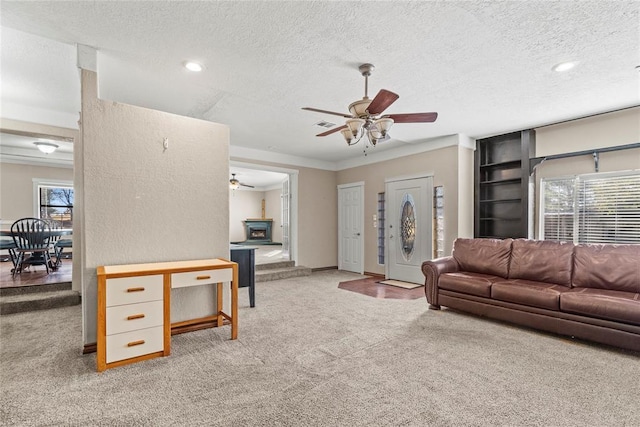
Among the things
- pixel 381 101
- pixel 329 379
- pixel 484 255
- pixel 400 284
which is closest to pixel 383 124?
pixel 381 101

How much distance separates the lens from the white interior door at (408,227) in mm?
5762

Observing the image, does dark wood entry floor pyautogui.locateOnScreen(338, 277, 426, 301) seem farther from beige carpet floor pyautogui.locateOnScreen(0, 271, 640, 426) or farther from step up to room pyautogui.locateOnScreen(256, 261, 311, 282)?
beige carpet floor pyautogui.locateOnScreen(0, 271, 640, 426)

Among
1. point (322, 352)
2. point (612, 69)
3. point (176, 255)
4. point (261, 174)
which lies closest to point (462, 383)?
point (322, 352)

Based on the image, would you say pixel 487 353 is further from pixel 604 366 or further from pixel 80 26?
pixel 80 26

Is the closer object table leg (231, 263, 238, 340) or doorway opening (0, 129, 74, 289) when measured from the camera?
table leg (231, 263, 238, 340)

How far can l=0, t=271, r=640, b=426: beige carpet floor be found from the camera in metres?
1.88

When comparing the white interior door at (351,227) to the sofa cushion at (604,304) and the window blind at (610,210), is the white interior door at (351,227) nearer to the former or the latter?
the window blind at (610,210)

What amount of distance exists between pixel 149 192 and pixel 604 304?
4.46 meters

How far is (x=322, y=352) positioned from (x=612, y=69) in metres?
3.90

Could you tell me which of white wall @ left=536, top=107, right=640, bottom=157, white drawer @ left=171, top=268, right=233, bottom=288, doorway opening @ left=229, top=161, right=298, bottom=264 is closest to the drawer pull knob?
white drawer @ left=171, top=268, right=233, bottom=288

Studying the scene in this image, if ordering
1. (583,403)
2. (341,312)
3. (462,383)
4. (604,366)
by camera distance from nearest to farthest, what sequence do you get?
(583,403) < (462,383) < (604,366) < (341,312)

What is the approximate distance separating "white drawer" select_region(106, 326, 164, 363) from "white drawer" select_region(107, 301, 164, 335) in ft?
0.14

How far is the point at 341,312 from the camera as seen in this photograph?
4012mm

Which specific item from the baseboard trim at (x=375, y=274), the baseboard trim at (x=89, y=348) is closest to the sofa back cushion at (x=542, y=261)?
the baseboard trim at (x=375, y=274)
